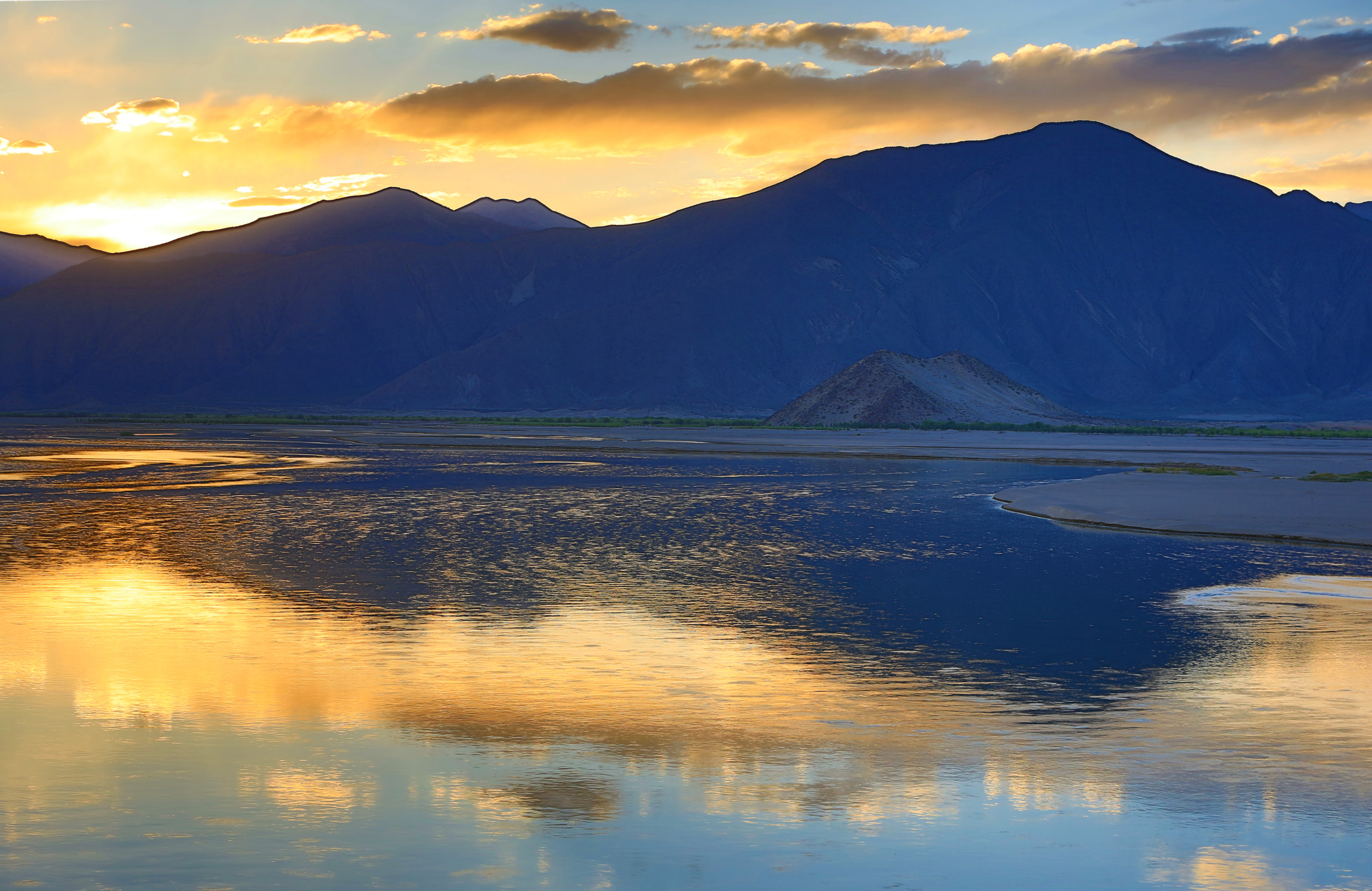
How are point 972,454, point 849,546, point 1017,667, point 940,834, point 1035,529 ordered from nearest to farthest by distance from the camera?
1. point 940,834
2. point 1017,667
3. point 849,546
4. point 1035,529
5. point 972,454

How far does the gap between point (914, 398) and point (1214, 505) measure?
90.7m

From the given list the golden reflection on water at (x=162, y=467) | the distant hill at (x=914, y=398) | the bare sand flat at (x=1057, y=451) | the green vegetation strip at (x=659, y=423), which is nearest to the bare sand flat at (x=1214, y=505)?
the bare sand flat at (x=1057, y=451)

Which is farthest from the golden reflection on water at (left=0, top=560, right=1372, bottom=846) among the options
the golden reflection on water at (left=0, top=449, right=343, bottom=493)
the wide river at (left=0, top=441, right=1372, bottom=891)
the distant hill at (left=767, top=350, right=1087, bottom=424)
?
the distant hill at (left=767, top=350, right=1087, bottom=424)

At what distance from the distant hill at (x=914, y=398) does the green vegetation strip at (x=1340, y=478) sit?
74289mm

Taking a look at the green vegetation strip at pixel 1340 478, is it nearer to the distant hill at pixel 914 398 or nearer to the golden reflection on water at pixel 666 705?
the golden reflection on water at pixel 666 705

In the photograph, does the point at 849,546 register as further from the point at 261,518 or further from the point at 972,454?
the point at 972,454

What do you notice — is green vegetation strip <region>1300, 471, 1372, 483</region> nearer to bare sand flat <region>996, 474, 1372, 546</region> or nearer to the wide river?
bare sand flat <region>996, 474, 1372, 546</region>

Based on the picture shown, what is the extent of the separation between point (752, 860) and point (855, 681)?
5813mm

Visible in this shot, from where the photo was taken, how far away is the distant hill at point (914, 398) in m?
126

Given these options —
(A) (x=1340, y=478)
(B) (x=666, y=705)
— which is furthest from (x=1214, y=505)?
(B) (x=666, y=705)

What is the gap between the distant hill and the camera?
414 feet

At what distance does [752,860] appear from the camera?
8.32 meters

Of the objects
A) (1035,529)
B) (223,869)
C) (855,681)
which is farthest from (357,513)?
(223,869)

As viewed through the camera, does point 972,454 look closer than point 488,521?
No
